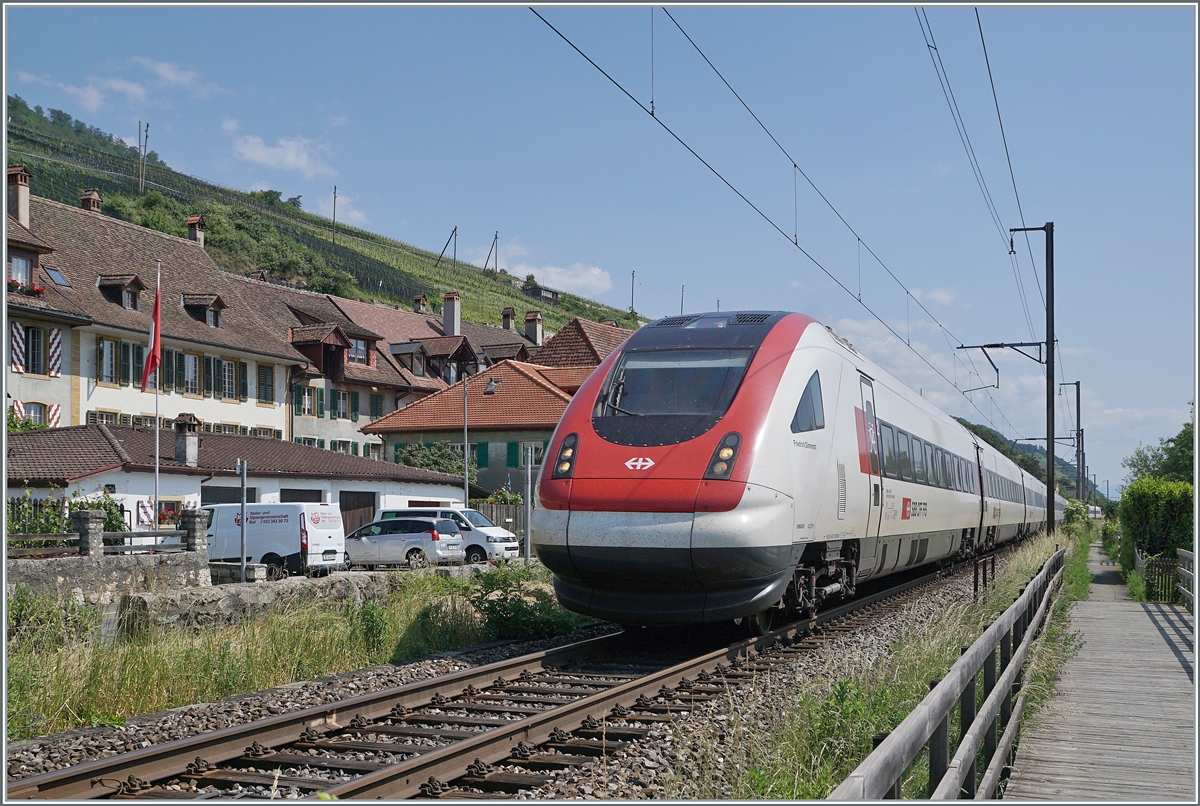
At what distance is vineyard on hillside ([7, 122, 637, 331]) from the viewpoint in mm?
102062

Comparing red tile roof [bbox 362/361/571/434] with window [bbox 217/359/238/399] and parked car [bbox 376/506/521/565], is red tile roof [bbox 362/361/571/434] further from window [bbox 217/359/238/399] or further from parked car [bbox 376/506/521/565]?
parked car [bbox 376/506/521/565]

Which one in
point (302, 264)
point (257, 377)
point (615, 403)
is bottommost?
point (615, 403)

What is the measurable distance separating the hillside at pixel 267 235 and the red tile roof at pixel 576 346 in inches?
1300

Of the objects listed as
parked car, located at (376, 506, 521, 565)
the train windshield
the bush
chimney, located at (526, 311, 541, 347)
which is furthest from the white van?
chimney, located at (526, 311, 541, 347)

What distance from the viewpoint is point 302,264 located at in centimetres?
9462

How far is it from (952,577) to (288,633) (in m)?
15.2

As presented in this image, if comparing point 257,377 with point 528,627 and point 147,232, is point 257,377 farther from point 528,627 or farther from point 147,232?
point 528,627

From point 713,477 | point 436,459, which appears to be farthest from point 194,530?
point 436,459

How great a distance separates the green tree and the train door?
1263 inches

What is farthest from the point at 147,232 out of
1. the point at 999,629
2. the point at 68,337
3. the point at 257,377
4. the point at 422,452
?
the point at 999,629

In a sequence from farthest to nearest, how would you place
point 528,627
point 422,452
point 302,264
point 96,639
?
point 302,264 → point 422,452 → point 528,627 → point 96,639

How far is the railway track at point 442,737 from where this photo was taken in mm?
6133

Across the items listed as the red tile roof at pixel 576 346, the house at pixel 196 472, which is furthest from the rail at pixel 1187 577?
the red tile roof at pixel 576 346

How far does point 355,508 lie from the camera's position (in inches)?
1538
